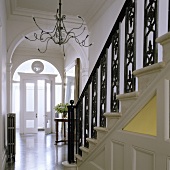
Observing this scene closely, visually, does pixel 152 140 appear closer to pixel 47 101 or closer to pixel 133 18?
pixel 133 18

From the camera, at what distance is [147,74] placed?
182cm

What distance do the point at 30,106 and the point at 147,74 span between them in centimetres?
917

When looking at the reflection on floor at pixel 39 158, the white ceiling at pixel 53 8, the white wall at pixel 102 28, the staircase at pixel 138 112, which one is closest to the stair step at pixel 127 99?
the staircase at pixel 138 112

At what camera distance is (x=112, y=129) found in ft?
7.91

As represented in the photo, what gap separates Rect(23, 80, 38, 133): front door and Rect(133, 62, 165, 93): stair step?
8961 mm

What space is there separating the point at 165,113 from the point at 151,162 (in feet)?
1.44

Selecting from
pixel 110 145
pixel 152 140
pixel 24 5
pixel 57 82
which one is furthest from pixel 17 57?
pixel 152 140

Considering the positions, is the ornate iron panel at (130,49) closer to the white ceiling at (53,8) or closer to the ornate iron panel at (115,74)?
the ornate iron panel at (115,74)

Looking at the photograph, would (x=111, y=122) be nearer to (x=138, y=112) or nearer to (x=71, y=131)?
(x=138, y=112)

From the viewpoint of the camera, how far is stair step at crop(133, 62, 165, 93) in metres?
1.67

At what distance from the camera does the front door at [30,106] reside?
10273mm

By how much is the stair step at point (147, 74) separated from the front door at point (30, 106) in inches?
353

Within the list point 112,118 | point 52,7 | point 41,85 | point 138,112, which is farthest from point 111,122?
point 41,85

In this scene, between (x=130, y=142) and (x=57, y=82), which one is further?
(x=57, y=82)
